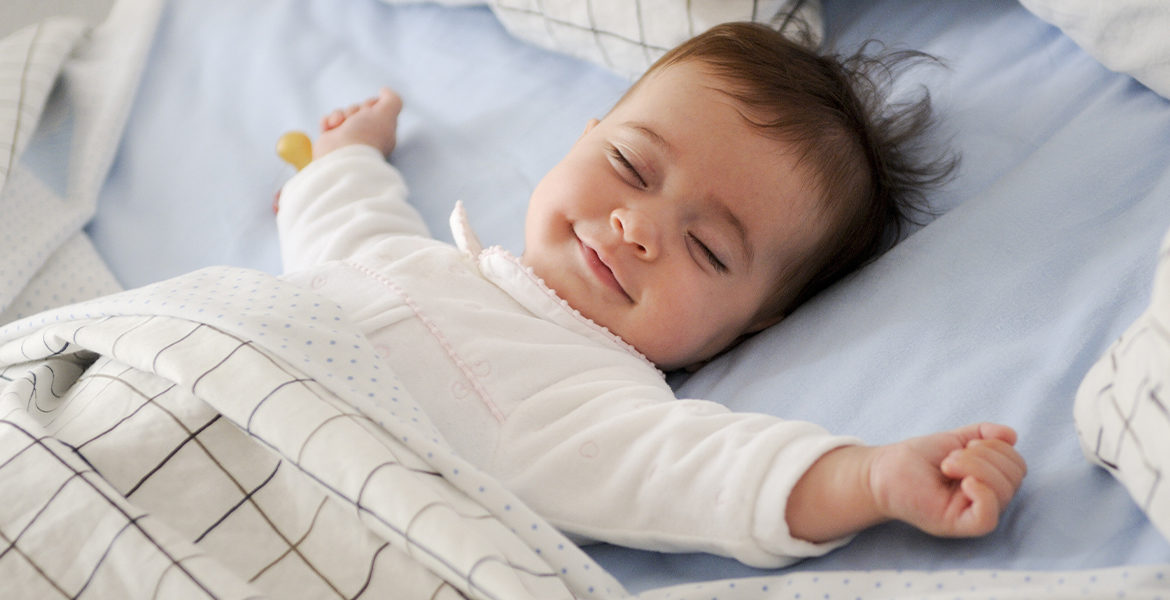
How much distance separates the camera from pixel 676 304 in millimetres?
1087

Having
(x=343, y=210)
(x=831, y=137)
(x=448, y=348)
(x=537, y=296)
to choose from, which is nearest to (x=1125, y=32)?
(x=831, y=137)

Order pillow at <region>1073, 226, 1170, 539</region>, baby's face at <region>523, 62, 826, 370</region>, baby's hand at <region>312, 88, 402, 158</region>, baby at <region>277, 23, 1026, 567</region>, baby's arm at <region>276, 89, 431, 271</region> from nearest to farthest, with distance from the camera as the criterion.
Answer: pillow at <region>1073, 226, 1170, 539</region> → baby at <region>277, 23, 1026, 567</region> → baby's face at <region>523, 62, 826, 370</region> → baby's arm at <region>276, 89, 431, 271</region> → baby's hand at <region>312, 88, 402, 158</region>

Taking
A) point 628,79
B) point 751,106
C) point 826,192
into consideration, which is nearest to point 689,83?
point 751,106

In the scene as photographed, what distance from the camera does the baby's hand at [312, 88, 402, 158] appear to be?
1557mm

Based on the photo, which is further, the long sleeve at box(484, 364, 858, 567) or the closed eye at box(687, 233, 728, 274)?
the closed eye at box(687, 233, 728, 274)

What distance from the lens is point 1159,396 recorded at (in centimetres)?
65

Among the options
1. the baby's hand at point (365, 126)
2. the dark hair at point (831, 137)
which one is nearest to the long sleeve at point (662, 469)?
the dark hair at point (831, 137)

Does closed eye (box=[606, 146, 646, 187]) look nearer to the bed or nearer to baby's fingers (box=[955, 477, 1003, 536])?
the bed

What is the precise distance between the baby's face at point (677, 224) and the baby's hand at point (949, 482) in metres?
0.37

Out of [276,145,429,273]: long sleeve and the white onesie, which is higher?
the white onesie

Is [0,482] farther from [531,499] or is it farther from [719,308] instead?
[719,308]

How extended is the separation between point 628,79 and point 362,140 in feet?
1.50

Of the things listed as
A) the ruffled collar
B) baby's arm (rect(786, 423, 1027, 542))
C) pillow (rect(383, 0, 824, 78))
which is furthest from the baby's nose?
pillow (rect(383, 0, 824, 78))

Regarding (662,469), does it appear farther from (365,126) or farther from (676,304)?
(365,126)
